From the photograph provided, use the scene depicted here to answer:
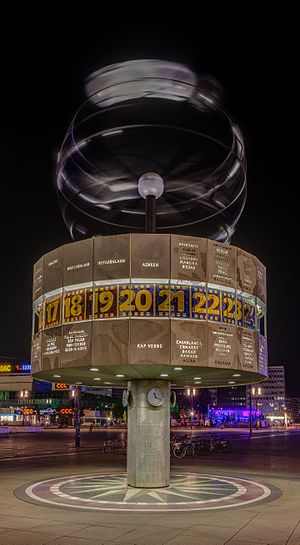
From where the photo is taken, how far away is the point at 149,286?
2297 centimetres

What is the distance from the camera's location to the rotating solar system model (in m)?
22.8

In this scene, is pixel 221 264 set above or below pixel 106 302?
above

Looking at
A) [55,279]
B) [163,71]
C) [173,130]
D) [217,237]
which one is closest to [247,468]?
[217,237]

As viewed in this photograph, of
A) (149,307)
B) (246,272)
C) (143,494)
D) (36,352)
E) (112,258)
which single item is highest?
(112,258)

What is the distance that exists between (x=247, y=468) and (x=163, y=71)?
23.2m

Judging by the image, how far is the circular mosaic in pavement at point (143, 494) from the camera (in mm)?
20359

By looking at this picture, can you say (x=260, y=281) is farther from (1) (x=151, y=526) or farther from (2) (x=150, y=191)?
(1) (x=151, y=526)

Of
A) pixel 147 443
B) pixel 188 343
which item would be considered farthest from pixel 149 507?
pixel 188 343

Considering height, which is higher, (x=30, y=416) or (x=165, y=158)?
(x=165, y=158)

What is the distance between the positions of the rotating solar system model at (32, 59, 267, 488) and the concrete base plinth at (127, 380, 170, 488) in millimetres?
44

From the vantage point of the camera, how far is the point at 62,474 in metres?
30.4

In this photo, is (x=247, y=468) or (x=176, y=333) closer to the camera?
(x=176, y=333)

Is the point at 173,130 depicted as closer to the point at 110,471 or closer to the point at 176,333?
the point at 176,333

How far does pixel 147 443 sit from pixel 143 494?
2.46 metres
